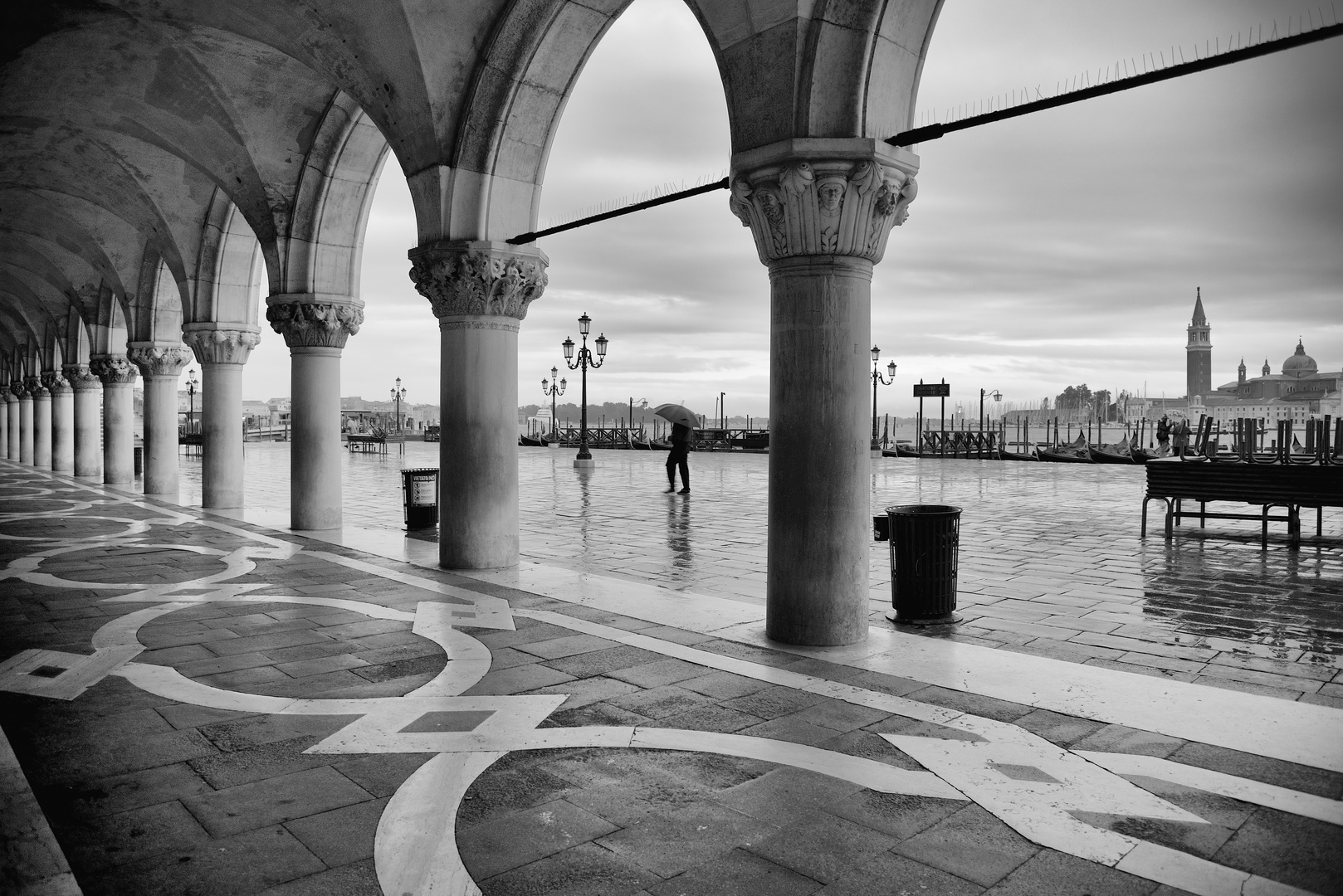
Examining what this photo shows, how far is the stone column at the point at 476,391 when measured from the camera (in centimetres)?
813

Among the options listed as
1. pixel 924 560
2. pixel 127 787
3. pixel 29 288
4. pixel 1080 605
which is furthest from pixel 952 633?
pixel 29 288

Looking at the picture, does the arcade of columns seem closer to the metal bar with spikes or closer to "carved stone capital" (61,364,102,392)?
the metal bar with spikes

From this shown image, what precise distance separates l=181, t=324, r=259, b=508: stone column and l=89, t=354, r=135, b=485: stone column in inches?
258

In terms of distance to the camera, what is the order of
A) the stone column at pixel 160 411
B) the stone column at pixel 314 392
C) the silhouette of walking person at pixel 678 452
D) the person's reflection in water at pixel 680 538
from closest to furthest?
1. the person's reflection in water at pixel 680 538
2. the stone column at pixel 314 392
3. the stone column at pixel 160 411
4. the silhouette of walking person at pixel 678 452

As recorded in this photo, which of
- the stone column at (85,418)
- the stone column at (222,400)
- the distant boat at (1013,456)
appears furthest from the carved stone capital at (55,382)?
the distant boat at (1013,456)

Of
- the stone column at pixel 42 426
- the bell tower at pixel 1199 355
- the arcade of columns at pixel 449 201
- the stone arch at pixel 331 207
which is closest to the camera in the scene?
the arcade of columns at pixel 449 201

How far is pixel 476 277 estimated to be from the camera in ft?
26.5

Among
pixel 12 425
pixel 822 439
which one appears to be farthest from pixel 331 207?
pixel 12 425

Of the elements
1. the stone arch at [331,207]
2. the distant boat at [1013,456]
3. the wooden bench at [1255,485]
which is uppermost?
the stone arch at [331,207]

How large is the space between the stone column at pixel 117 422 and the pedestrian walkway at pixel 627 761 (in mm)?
14437

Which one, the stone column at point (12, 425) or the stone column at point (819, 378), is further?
the stone column at point (12, 425)

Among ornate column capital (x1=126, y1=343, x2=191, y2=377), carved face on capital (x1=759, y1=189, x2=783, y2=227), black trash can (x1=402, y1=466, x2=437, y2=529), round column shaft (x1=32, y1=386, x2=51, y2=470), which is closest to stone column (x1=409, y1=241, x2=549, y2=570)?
black trash can (x1=402, y1=466, x2=437, y2=529)

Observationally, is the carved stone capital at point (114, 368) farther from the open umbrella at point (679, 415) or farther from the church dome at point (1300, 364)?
the church dome at point (1300, 364)

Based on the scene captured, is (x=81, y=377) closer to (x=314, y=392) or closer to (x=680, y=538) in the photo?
(x=314, y=392)
